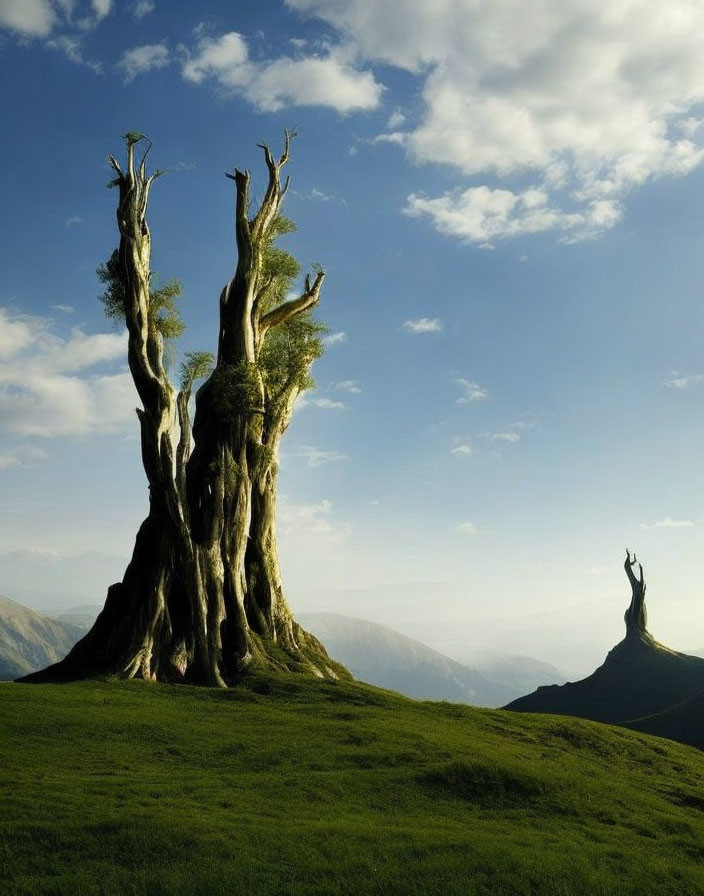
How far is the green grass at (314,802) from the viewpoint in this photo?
1207 centimetres

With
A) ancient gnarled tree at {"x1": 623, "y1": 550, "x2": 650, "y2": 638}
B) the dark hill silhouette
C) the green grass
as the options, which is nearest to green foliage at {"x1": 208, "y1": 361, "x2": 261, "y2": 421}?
the green grass

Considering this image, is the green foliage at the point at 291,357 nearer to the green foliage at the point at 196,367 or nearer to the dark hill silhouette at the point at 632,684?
the green foliage at the point at 196,367

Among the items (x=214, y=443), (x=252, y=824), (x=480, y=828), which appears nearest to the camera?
(x=252, y=824)

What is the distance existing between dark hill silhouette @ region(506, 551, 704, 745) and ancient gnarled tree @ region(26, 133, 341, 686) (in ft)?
254

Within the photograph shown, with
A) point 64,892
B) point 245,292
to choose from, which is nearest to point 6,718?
point 64,892

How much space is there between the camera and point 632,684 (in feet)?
371

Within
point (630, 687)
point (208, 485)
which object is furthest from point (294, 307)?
point (630, 687)

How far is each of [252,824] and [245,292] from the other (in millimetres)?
33122

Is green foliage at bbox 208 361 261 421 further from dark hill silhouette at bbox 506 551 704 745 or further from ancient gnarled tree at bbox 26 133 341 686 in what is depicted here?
dark hill silhouette at bbox 506 551 704 745

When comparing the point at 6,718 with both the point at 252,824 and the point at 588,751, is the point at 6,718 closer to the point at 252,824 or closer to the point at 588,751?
the point at 252,824

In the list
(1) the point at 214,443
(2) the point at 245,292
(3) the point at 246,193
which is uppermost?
(3) the point at 246,193

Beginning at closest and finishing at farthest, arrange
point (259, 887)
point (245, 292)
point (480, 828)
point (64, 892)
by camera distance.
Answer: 1. point (64, 892)
2. point (259, 887)
3. point (480, 828)
4. point (245, 292)

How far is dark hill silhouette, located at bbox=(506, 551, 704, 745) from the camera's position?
106 m

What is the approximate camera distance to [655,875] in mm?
14391
